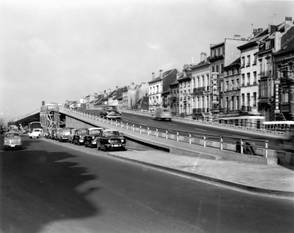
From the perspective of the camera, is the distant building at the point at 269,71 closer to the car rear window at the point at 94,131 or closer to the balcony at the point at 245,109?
the balcony at the point at 245,109

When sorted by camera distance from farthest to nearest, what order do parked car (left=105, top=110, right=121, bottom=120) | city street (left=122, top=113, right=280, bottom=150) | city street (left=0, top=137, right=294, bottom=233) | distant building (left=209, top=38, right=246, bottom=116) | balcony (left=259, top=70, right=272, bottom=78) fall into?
distant building (left=209, top=38, right=246, bottom=116) < parked car (left=105, top=110, right=121, bottom=120) < balcony (left=259, top=70, right=272, bottom=78) < city street (left=122, top=113, right=280, bottom=150) < city street (left=0, top=137, right=294, bottom=233)

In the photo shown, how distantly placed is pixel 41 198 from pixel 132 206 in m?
2.74

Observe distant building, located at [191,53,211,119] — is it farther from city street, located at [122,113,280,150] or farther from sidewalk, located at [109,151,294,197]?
sidewalk, located at [109,151,294,197]

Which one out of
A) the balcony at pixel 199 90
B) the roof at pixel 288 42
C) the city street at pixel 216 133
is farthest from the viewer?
the balcony at pixel 199 90

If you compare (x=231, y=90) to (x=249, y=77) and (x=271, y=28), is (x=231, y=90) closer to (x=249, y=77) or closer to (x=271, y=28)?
(x=249, y=77)

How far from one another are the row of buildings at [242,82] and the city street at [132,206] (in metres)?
44.9

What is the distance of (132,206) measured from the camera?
10938mm

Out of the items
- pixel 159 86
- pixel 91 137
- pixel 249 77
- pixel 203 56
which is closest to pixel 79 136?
pixel 91 137

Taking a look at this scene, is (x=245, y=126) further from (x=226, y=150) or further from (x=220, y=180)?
A: (x=220, y=180)

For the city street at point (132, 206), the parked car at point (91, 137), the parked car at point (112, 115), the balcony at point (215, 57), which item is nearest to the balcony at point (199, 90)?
the balcony at point (215, 57)

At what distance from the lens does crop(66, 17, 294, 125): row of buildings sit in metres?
59.4

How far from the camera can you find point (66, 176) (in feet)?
56.6

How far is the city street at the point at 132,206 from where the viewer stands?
8867mm

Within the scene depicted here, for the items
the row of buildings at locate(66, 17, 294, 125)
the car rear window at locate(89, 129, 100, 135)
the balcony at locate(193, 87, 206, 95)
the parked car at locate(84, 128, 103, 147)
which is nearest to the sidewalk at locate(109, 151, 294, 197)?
the parked car at locate(84, 128, 103, 147)
